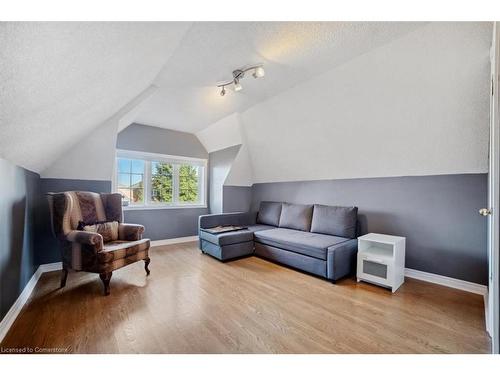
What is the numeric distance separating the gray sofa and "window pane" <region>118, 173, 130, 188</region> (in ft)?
4.91

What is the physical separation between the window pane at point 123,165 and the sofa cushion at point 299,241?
8.18ft

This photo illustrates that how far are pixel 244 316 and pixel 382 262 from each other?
5.12 feet

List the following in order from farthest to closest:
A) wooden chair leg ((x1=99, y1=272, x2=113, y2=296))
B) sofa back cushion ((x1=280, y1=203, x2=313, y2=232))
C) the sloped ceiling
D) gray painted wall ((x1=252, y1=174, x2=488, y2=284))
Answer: sofa back cushion ((x1=280, y1=203, x2=313, y2=232))
gray painted wall ((x1=252, y1=174, x2=488, y2=284))
wooden chair leg ((x1=99, y1=272, x2=113, y2=296))
the sloped ceiling

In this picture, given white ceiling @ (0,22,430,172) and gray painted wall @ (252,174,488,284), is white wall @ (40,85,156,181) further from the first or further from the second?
gray painted wall @ (252,174,488,284)

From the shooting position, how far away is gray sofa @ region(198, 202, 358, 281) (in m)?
2.58

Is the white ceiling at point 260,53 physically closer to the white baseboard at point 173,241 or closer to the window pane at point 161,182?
the window pane at point 161,182

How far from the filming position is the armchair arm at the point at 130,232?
2727mm

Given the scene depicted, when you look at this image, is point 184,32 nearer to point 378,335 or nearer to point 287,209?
point 378,335

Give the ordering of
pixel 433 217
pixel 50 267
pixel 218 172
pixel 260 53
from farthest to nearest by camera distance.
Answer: pixel 218 172 < pixel 50 267 < pixel 433 217 < pixel 260 53

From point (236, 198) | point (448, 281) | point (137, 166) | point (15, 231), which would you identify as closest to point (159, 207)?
point (137, 166)

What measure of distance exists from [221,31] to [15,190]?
216 cm

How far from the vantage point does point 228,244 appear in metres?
3.20

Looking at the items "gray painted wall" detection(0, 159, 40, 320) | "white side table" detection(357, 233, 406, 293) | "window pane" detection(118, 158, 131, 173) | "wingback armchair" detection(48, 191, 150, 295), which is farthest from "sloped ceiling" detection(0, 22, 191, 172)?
"white side table" detection(357, 233, 406, 293)

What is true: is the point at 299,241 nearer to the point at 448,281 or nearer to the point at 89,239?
the point at 448,281
